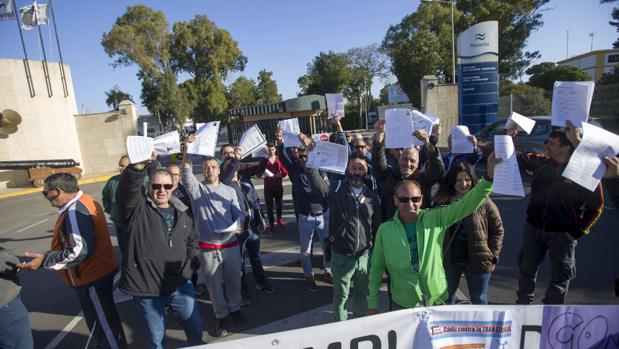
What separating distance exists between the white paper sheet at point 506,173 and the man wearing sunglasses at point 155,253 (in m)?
2.31

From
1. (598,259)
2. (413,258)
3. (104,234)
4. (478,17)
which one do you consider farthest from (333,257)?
(478,17)

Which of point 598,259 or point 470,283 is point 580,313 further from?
point 598,259

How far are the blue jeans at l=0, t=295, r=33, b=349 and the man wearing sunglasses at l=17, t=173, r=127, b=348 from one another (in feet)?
0.90

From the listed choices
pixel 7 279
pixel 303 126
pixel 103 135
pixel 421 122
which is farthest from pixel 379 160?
pixel 103 135

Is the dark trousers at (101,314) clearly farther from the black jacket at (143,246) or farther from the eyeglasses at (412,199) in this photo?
the eyeglasses at (412,199)

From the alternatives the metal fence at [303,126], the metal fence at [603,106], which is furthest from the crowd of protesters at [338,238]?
the metal fence at [603,106]

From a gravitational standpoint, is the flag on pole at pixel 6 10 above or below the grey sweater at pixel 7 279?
above

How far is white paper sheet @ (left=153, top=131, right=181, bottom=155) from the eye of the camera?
3095 millimetres

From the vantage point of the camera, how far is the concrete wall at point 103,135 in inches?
725

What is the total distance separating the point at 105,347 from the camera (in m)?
2.97

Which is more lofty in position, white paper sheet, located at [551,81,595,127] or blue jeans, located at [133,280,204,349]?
white paper sheet, located at [551,81,595,127]

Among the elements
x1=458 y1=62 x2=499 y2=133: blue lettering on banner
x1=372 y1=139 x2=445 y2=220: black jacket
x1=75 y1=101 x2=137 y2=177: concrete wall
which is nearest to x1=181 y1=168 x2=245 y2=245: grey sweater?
x1=372 y1=139 x2=445 y2=220: black jacket

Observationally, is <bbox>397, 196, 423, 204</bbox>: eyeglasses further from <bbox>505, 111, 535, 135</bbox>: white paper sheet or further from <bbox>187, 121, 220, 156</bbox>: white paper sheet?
<bbox>187, 121, 220, 156</bbox>: white paper sheet

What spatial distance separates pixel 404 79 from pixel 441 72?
3039mm
